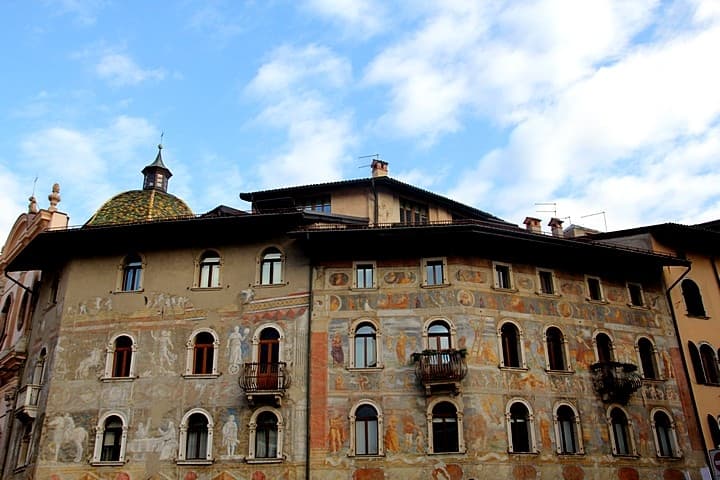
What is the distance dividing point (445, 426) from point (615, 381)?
21.3 feet

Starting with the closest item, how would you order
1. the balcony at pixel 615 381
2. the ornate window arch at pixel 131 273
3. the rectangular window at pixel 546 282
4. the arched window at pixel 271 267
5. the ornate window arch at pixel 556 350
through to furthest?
1. the balcony at pixel 615 381
2. the ornate window arch at pixel 556 350
3. the arched window at pixel 271 267
4. the rectangular window at pixel 546 282
5. the ornate window arch at pixel 131 273

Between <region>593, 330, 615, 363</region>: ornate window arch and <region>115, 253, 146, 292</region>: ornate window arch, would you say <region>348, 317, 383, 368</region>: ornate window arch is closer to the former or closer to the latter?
<region>593, 330, 615, 363</region>: ornate window arch

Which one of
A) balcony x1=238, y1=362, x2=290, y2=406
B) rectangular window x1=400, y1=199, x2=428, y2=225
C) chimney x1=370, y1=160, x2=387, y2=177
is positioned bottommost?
balcony x1=238, y1=362, x2=290, y2=406

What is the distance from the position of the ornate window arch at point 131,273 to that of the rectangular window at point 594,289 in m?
17.0

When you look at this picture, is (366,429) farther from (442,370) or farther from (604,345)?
(604,345)

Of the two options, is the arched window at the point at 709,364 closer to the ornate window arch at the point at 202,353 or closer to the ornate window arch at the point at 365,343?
the ornate window arch at the point at 365,343

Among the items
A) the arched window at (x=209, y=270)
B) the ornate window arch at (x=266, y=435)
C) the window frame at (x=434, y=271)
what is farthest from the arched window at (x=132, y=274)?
the window frame at (x=434, y=271)

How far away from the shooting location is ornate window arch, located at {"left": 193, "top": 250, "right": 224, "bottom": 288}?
91.2ft

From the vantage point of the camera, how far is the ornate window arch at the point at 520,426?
24656mm

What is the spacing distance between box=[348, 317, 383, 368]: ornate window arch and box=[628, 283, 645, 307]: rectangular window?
10.7 meters

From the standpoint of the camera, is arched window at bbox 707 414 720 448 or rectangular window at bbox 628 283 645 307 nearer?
arched window at bbox 707 414 720 448

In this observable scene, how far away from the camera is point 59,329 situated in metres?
27.8

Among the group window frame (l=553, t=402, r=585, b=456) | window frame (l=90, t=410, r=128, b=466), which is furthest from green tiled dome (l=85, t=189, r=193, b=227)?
window frame (l=553, t=402, r=585, b=456)

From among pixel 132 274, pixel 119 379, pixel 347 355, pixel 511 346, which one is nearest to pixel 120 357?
pixel 119 379
